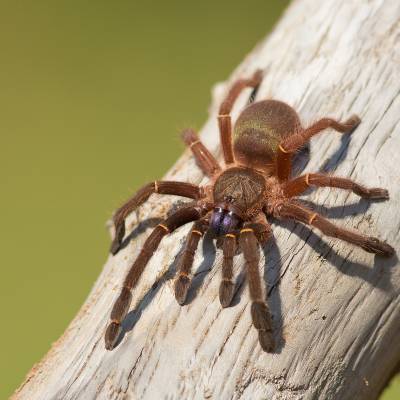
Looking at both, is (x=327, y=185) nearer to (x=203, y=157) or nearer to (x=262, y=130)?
(x=262, y=130)

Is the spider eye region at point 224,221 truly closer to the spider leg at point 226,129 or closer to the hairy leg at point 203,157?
the hairy leg at point 203,157

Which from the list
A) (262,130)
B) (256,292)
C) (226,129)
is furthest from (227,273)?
(226,129)

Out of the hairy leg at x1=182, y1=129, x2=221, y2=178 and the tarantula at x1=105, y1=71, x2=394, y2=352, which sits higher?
the hairy leg at x1=182, y1=129, x2=221, y2=178

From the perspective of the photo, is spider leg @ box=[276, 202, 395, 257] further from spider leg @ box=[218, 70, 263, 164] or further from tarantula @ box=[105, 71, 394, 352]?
spider leg @ box=[218, 70, 263, 164]

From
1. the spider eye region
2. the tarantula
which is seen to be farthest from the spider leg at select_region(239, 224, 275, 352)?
the spider eye region

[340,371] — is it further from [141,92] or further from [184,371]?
[141,92]

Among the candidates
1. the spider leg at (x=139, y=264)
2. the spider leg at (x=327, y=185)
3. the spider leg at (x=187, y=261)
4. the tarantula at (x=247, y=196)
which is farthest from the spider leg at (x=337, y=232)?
→ the spider leg at (x=139, y=264)

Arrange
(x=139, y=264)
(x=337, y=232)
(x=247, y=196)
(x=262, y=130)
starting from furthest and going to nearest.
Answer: (x=262, y=130), (x=247, y=196), (x=139, y=264), (x=337, y=232)

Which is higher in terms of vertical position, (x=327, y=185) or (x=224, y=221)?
(x=224, y=221)
